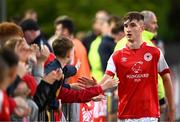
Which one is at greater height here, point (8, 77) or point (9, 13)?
point (9, 13)

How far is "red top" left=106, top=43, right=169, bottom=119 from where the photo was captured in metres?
12.7

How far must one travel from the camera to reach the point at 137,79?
12.6 meters

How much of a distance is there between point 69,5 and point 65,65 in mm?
26645

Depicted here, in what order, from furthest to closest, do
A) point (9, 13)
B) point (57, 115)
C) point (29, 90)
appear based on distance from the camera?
point (9, 13) → point (57, 115) → point (29, 90)

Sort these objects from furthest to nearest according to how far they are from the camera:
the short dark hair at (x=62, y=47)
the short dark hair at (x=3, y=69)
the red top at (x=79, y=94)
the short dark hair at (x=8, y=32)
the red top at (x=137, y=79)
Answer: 1. the red top at (x=137, y=79)
2. the short dark hair at (x=62, y=47)
3. the red top at (x=79, y=94)
4. the short dark hair at (x=8, y=32)
5. the short dark hair at (x=3, y=69)

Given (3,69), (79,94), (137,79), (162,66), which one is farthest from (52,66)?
(3,69)

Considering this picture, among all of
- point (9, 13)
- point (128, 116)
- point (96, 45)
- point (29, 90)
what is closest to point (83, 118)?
point (128, 116)

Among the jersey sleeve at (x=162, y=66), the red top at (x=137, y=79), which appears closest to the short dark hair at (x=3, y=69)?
the red top at (x=137, y=79)

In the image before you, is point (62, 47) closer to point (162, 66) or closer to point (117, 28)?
point (162, 66)

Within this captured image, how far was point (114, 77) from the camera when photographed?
1254 centimetres

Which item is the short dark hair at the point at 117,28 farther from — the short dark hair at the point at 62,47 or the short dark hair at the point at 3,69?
the short dark hair at the point at 3,69

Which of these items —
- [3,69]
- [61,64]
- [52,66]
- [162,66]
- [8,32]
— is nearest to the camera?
[3,69]

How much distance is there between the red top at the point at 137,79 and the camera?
12.7 meters

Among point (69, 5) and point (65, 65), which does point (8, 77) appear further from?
point (69, 5)
